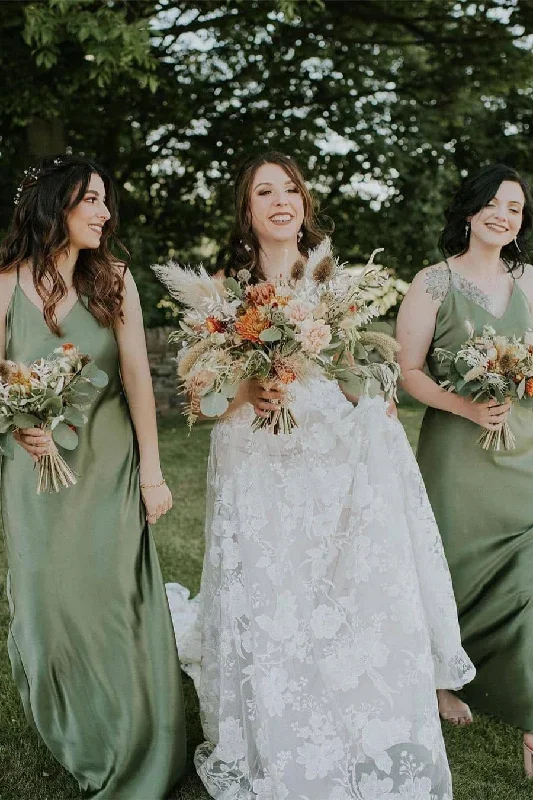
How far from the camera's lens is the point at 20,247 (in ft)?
11.5

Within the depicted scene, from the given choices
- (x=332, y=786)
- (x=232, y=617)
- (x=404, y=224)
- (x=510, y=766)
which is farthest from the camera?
(x=404, y=224)

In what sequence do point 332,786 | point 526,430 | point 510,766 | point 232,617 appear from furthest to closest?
point 526,430 → point 510,766 → point 232,617 → point 332,786

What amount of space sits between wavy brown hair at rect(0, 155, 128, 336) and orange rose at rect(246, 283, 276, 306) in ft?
1.93

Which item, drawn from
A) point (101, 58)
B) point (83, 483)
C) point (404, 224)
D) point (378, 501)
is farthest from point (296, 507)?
point (404, 224)

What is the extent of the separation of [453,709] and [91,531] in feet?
6.77

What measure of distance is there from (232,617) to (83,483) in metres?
0.81

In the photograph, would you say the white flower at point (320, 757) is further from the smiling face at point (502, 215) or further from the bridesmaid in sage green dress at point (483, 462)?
the smiling face at point (502, 215)

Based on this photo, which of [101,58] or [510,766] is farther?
[101,58]

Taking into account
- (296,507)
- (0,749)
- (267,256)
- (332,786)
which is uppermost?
(267,256)

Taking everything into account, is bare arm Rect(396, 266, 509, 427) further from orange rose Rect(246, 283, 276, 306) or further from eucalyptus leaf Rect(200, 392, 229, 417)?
eucalyptus leaf Rect(200, 392, 229, 417)

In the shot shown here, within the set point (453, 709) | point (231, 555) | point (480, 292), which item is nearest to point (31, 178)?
point (231, 555)

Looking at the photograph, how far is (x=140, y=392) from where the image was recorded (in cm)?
357

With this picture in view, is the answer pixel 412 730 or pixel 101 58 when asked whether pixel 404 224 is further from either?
pixel 412 730

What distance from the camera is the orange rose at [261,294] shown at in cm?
315
